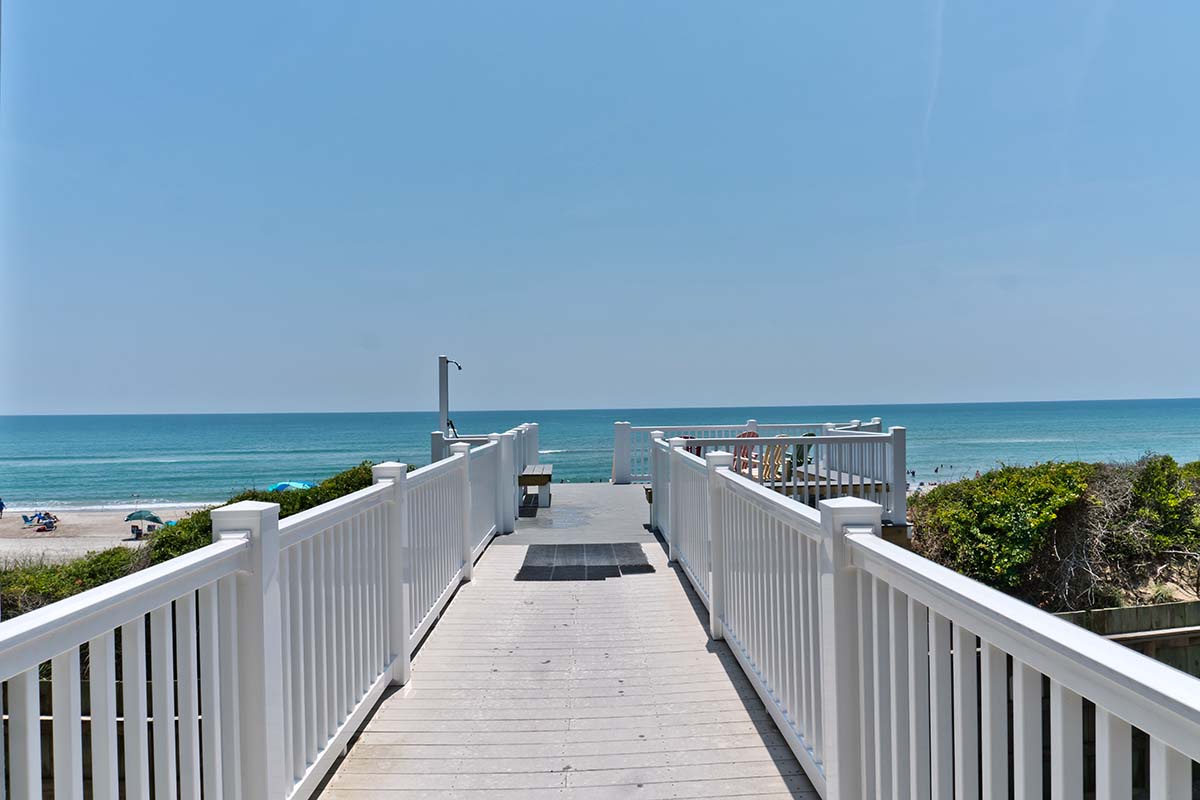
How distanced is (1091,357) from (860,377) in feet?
69.3

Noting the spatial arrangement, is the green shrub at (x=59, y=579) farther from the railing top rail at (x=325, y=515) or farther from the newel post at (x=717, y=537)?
the newel post at (x=717, y=537)

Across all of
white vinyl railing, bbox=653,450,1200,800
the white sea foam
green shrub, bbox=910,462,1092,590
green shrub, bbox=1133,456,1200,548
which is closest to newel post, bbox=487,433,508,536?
white vinyl railing, bbox=653,450,1200,800

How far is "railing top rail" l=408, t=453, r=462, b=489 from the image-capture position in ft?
12.8

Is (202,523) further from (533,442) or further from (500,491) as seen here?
(533,442)

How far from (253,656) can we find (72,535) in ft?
97.3

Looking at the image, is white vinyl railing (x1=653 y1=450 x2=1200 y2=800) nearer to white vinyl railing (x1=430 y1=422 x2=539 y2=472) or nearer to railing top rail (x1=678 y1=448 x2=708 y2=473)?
railing top rail (x1=678 y1=448 x2=708 y2=473)

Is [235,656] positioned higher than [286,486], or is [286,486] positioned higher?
[235,656]

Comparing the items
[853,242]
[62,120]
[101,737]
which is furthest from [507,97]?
[62,120]

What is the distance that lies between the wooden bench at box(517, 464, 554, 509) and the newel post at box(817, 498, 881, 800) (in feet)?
24.8

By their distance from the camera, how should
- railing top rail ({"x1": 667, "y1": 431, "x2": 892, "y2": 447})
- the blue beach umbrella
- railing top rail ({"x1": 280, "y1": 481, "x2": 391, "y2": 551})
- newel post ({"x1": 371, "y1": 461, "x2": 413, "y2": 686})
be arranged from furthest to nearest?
the blue beach umbrella, railing top rail ({"x1": 667, "y1": 431, "x2": 892, "y2": 447}), newel post ({"x1": 371, "y1": 461, "x2": 413, "y2": 686}), railing top rail ({"x1": 280, "y1": 481, "x2": 391, "y2": 551})

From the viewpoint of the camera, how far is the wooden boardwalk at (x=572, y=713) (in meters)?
2.66

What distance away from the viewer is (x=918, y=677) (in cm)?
166

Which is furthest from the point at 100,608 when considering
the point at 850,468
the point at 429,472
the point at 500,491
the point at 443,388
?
the point at 443,388

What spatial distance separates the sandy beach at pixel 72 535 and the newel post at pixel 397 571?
20.7 meters
